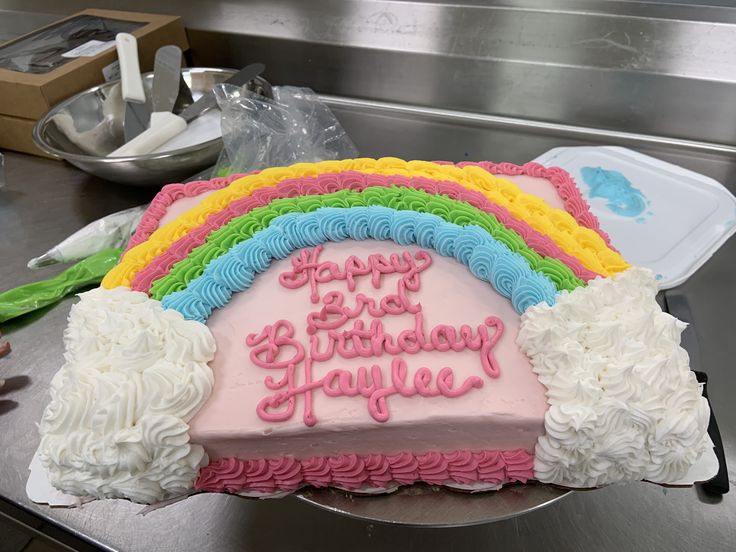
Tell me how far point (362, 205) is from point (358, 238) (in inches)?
2.9

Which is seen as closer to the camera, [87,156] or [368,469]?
[368,469]

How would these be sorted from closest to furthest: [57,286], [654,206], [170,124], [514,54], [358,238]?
[358,238] < [57,286] < [654,206] < [170,124] < [514,54]

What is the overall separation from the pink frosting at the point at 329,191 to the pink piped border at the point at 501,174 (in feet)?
0.39

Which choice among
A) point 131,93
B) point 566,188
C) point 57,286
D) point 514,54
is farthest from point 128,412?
point 514,54

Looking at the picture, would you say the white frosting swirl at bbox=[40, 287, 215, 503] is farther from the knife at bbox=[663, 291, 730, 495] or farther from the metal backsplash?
the metal backsplash

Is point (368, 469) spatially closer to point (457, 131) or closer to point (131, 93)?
point (457, 131)

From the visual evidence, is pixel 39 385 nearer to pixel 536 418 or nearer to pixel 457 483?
pixel 457 483

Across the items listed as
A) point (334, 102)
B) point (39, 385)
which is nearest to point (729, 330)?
point (334, 102)

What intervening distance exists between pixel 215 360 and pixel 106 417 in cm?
17

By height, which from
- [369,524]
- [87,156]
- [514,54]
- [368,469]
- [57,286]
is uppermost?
[514,54]

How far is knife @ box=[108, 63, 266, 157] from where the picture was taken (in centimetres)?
154

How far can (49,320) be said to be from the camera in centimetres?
134

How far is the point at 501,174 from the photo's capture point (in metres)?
1.15

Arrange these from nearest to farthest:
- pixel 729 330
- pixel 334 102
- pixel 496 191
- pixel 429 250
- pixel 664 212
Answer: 1. pixel 429 250
2. pixel 496 191
3. pixel 729 330
4. pixel 664 212
5. pixel 334 102
